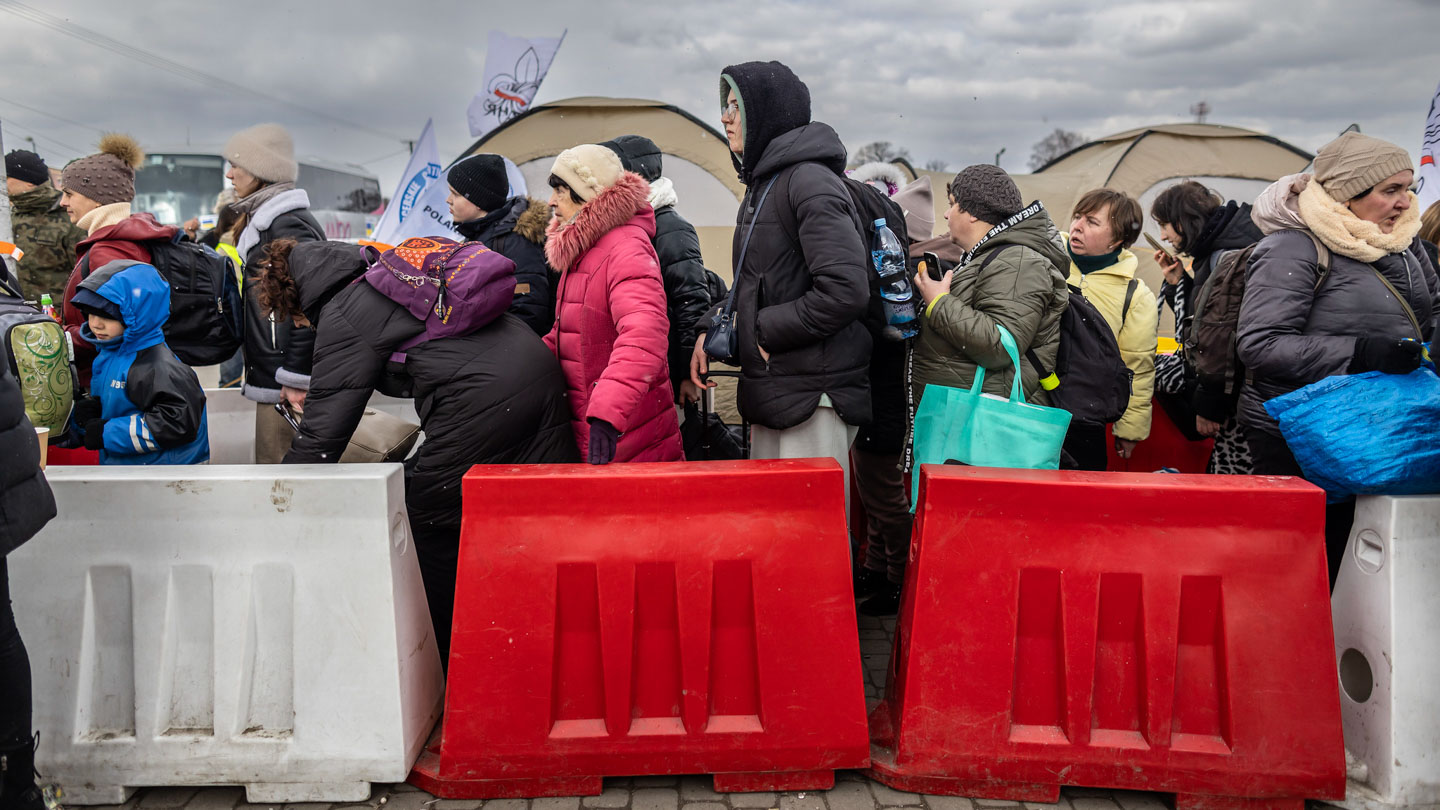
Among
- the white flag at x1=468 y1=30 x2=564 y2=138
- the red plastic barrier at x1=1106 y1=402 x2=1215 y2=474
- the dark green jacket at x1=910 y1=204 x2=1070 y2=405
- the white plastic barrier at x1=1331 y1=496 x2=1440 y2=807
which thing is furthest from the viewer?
the white flag at x1=468 y1=30 x2=564 y2=138

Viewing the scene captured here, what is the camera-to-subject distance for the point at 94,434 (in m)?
3.52

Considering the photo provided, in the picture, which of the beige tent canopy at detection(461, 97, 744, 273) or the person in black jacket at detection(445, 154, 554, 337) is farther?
the beige tent canopy at detection(461, 97, 744, 273)

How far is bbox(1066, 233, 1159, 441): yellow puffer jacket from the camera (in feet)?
14.2

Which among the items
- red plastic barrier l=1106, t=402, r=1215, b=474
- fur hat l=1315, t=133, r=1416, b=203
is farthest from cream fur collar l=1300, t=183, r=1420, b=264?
red plastic barrier l=1106, t=402, r=1215, b=474

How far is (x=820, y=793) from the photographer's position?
265 cm

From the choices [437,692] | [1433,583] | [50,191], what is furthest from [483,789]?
[50,191]

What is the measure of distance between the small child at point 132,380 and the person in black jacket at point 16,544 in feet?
3.94

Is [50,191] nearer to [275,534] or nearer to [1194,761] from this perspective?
[275,534]

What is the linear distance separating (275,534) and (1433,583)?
10.8 ft

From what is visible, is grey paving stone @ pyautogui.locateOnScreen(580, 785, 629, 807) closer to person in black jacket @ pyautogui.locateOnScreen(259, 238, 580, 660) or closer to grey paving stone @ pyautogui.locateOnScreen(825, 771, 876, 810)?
grey paving stone @ pyautogui.locateOnScreen(825, 771, 876, 810)

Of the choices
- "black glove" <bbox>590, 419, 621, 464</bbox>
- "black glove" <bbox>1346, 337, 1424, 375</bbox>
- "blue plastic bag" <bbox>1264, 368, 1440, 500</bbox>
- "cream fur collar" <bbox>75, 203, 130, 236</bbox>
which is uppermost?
"cream fur collar" <bbox>75, 203, 130, 236</bbox>

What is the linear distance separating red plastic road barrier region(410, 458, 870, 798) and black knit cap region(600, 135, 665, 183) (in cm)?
202

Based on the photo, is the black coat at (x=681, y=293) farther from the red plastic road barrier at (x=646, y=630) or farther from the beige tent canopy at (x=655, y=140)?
the beige tent canopy at (x=655, y=140)

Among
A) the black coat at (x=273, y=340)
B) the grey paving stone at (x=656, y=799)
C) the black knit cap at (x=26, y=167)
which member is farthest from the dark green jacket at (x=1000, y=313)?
the black knit cap at (x=26, y=167)
